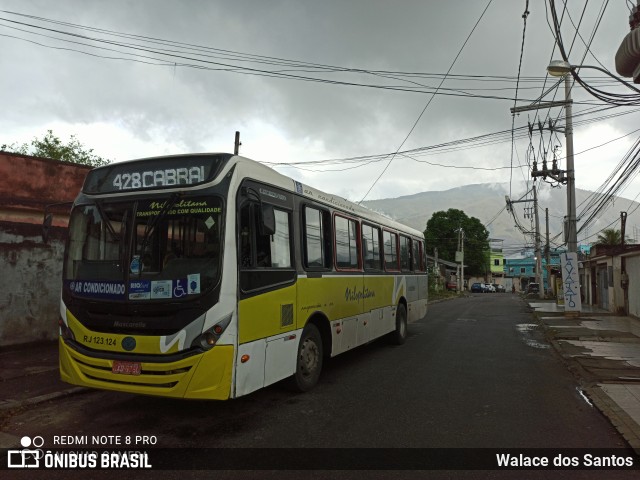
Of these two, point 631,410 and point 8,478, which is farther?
point 631,410

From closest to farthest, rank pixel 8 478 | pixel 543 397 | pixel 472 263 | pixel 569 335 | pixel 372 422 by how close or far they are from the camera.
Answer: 1. pixel 8 478
2. pixel 372 422
3. pixel 543 397
4. pixel 569 335
5. pixel 472 263

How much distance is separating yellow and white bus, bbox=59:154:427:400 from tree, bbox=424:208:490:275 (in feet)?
209

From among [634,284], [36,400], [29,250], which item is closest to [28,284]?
[29,250]

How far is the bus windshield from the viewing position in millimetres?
4883

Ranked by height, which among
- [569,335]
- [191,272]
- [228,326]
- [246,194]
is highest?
[246,194]

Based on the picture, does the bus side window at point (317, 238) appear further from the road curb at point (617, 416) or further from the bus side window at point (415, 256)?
the bus side window at point (415, 256)

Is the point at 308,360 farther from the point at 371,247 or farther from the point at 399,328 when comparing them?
the point at 399,328

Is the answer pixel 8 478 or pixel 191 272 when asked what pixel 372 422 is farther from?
pixel 8 478

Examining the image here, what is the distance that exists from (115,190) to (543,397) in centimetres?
657

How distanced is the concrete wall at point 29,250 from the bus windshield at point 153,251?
5.14 metres

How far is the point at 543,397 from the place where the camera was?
6.71 metres

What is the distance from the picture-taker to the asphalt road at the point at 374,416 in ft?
15.7

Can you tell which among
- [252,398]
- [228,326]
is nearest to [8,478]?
[228,326]

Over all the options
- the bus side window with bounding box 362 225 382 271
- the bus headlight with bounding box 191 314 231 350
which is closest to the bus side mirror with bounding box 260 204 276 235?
the bus headlight with bounding box 191 314 231 350
